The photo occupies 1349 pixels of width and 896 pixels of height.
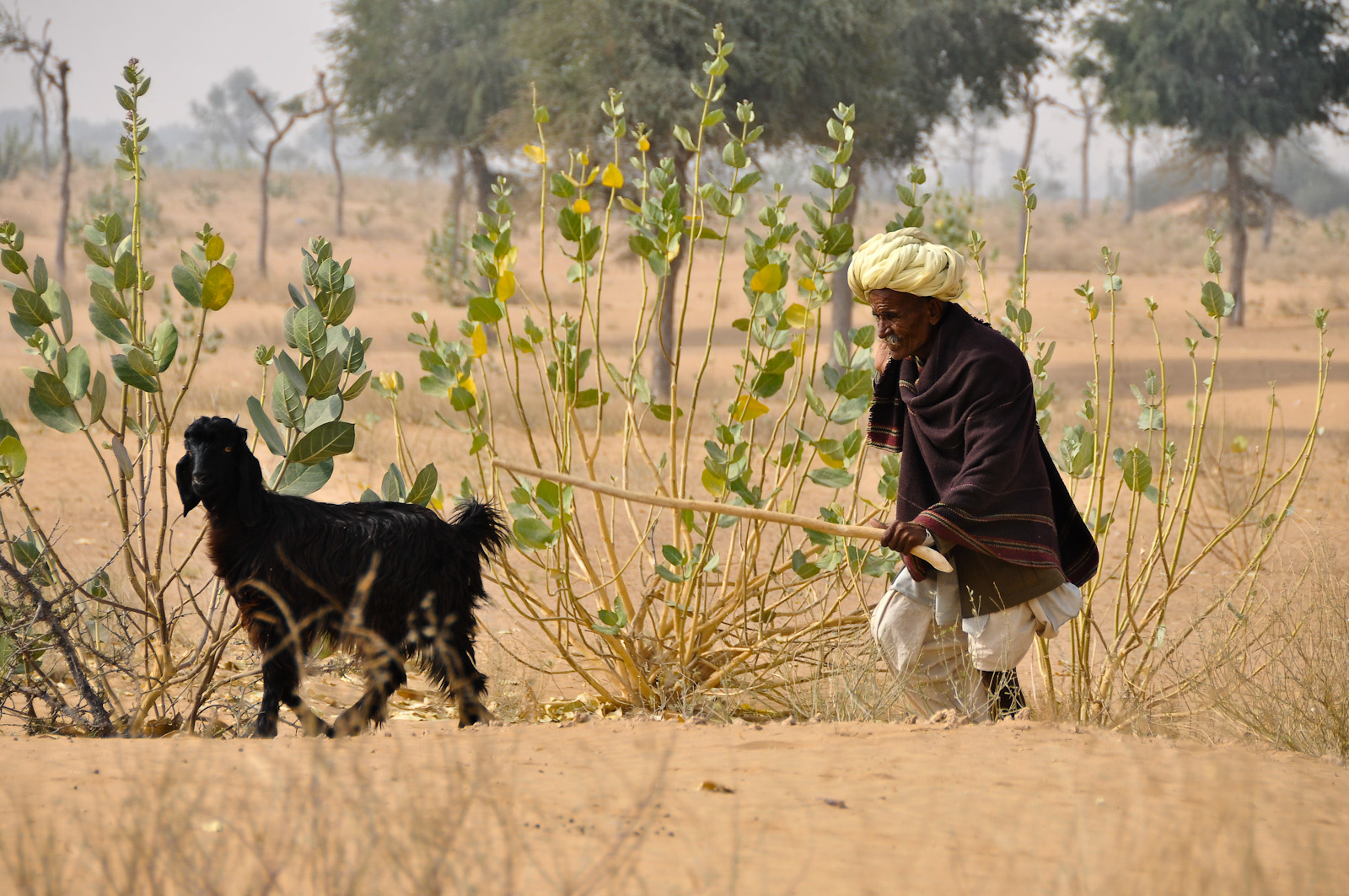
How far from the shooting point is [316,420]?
3352 millimetres

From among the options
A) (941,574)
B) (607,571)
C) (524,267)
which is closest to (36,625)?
(607,571)

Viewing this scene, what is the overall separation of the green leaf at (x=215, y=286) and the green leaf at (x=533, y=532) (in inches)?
43.4

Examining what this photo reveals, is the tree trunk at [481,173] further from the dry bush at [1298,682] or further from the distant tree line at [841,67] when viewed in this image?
the dry bush at [1298,682]

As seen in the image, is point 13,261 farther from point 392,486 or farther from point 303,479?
point 392,486

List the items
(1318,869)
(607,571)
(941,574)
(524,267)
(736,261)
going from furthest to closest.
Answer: (736,261), (524,267), (607,571), (941,574), (1318,869)

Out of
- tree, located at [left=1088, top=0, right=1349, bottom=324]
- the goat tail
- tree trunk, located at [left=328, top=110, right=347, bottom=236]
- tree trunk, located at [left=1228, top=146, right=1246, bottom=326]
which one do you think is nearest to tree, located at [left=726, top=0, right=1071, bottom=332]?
tree, located at [left=1088, top=0, right=1349, bottom=324]

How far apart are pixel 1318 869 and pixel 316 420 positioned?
9.04 feet

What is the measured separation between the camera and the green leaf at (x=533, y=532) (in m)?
3.33

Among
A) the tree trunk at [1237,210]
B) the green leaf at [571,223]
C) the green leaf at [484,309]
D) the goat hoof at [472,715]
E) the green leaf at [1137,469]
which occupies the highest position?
the tree trunk at [1237,210]

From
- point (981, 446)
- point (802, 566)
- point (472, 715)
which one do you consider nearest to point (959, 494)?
point (981, 446)

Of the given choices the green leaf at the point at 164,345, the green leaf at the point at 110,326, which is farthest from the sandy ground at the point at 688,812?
the green leaf at the point at 110,326

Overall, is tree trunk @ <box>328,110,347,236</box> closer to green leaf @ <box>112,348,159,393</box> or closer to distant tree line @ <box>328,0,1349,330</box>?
distant tree line @ <box>328,0,1349,330</box>

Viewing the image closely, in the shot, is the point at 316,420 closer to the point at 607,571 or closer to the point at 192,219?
the point at 607,571

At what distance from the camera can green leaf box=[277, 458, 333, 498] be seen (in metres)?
3.41
